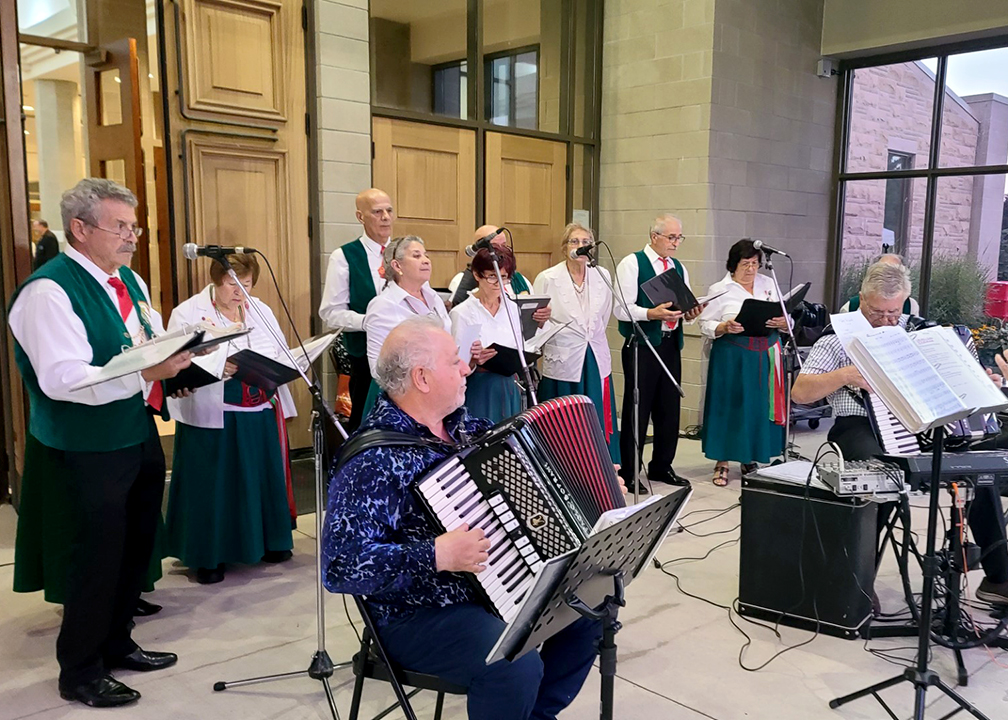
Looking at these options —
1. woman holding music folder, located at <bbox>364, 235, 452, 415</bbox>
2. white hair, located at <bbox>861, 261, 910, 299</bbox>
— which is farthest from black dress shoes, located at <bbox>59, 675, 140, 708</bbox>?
white hair, located at <bbox>861, 261, 910, 299</bbox>

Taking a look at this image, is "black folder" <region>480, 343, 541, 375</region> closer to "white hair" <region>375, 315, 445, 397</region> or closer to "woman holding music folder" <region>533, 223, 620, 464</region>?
"woman holding music folder" <region>533, 223, 620, 464</region>

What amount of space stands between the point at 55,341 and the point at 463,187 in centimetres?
398

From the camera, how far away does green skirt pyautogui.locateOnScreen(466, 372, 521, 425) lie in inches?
153

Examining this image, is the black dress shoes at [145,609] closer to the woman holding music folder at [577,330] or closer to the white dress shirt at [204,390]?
the white dress shirt at [204,390]

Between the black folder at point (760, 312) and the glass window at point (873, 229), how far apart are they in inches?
106

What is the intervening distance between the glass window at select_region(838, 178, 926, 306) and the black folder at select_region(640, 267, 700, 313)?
3322 millimetres

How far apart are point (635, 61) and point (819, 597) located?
483cm

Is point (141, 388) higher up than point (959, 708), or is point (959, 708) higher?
point (141, 388)

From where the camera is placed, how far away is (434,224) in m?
5.89

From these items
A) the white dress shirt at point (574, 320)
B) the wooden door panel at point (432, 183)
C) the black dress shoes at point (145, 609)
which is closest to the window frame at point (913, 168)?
the wooden door panel at point (432, 183)

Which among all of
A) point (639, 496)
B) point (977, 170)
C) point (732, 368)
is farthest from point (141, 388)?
point (977, 170)

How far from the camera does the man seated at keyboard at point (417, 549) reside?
1.87 m

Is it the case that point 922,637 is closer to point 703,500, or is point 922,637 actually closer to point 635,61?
point 703,500

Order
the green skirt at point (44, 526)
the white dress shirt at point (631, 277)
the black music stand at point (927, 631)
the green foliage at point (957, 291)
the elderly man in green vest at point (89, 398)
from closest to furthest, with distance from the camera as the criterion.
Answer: the black music stand at point (927, 631) → the elderly man in green vest at point (89, 398) → the green skirt at point (44, 526) → the white dress shirt at point (631, 277) → the green foliage at point (957, 291)
